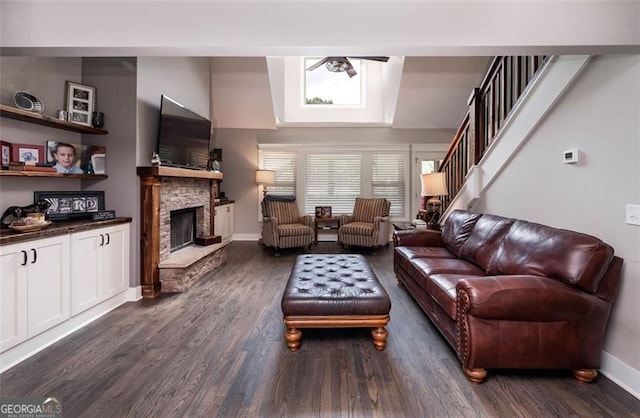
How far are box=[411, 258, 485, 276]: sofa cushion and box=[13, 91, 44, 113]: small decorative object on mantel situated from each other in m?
3.66

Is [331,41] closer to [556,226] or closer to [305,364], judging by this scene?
[305,364]

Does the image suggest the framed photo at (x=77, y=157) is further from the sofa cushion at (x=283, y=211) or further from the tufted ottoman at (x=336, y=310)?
the sofa cushion at (x=283, y=211)

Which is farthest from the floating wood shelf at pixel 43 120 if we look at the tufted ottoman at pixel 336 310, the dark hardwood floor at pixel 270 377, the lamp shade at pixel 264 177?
the lamp shade at pixel 264 177

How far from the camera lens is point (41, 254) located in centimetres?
233

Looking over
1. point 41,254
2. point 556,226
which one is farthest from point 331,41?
point 41,254

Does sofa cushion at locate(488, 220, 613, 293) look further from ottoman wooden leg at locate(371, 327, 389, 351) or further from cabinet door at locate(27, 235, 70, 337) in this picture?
cabinet door at locate(27, 235, 70, 337)

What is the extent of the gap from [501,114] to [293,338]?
3.19 meters

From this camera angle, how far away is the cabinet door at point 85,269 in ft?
8.66

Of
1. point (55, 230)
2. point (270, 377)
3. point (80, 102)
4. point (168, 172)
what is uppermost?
point (80, 102)

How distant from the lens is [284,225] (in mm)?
5969

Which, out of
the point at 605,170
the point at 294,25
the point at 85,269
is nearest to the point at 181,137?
the point at 85,269

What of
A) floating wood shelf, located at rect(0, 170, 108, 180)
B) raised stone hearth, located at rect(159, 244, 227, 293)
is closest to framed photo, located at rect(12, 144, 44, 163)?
floating wood shelf, located at rect(0, 170, 108, 180)

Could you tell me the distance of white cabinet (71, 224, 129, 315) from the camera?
267 cm

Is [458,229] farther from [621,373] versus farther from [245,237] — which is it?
[245,237]
